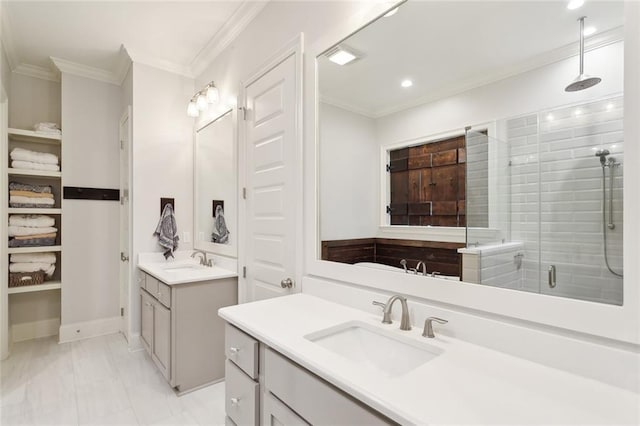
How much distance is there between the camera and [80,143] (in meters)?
3.28

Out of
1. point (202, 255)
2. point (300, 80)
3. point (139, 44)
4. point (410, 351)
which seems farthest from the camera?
point (202, 255)

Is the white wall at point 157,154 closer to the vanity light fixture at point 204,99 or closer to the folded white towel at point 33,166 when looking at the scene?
the vanity light fixture at point 204,99

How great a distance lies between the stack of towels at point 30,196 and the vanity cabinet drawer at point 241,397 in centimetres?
292

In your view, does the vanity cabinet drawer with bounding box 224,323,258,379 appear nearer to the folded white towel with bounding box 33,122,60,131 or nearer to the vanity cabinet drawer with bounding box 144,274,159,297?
the vanity cabinet drawer with bounding box 144,274,159,297

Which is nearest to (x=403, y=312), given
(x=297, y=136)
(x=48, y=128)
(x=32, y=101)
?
(x=297, y=136)

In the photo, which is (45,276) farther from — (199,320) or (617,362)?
(617,362)

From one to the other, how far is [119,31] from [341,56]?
217 centimetres

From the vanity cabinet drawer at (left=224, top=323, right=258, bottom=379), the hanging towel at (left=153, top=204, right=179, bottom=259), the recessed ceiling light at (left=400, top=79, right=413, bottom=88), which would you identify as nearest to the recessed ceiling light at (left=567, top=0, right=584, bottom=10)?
the recessed ceiling light at (left=400, top=79, right=413, bottom=88)

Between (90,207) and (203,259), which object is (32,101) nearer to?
(90,207)

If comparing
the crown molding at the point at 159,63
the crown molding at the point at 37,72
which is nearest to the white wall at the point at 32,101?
the crown molding at the point at 37,72

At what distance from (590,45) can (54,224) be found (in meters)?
4.22

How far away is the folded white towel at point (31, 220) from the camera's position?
9.55ft

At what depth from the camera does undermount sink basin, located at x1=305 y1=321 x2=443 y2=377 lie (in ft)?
3.56

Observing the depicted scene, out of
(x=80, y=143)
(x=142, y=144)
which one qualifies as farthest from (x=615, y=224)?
(x=80, y=143)
